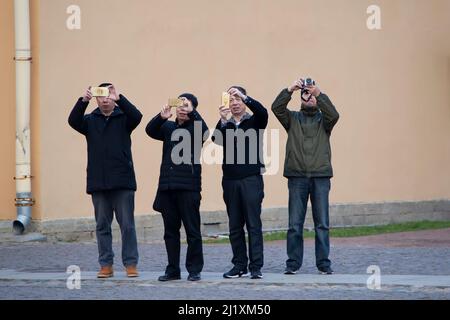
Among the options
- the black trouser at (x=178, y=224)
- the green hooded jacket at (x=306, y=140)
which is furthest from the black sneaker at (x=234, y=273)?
the green hooded jacket at (x=306, y=140)

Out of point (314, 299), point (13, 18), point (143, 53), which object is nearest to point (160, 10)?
point (143, 53)

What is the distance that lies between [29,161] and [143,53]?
2.41 metres

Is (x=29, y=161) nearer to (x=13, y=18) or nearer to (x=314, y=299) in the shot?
(x=13, y=18)

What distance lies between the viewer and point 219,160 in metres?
18.6

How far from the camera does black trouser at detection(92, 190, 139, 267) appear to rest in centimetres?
1273

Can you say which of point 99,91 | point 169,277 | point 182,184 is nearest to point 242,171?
point 182,184

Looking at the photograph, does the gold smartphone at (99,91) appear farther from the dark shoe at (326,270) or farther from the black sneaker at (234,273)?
the dark shoe at (326,270)

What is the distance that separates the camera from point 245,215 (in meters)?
12.8

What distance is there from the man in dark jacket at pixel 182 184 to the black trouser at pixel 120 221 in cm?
34

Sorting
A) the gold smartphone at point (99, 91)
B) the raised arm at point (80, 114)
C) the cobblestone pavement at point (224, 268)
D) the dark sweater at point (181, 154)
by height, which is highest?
the gold smartphone at point (99, 91)

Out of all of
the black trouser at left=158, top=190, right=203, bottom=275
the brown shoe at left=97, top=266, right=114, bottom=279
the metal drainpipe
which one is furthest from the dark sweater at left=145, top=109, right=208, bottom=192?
the metal drainpipe

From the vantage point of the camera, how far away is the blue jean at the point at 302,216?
12898 millimetres

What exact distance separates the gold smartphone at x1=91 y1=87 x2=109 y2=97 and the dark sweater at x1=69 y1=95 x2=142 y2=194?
0.64 ft

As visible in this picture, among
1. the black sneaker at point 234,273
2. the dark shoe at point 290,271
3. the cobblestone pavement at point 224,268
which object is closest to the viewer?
the cobblestone pavement at point 224,268
